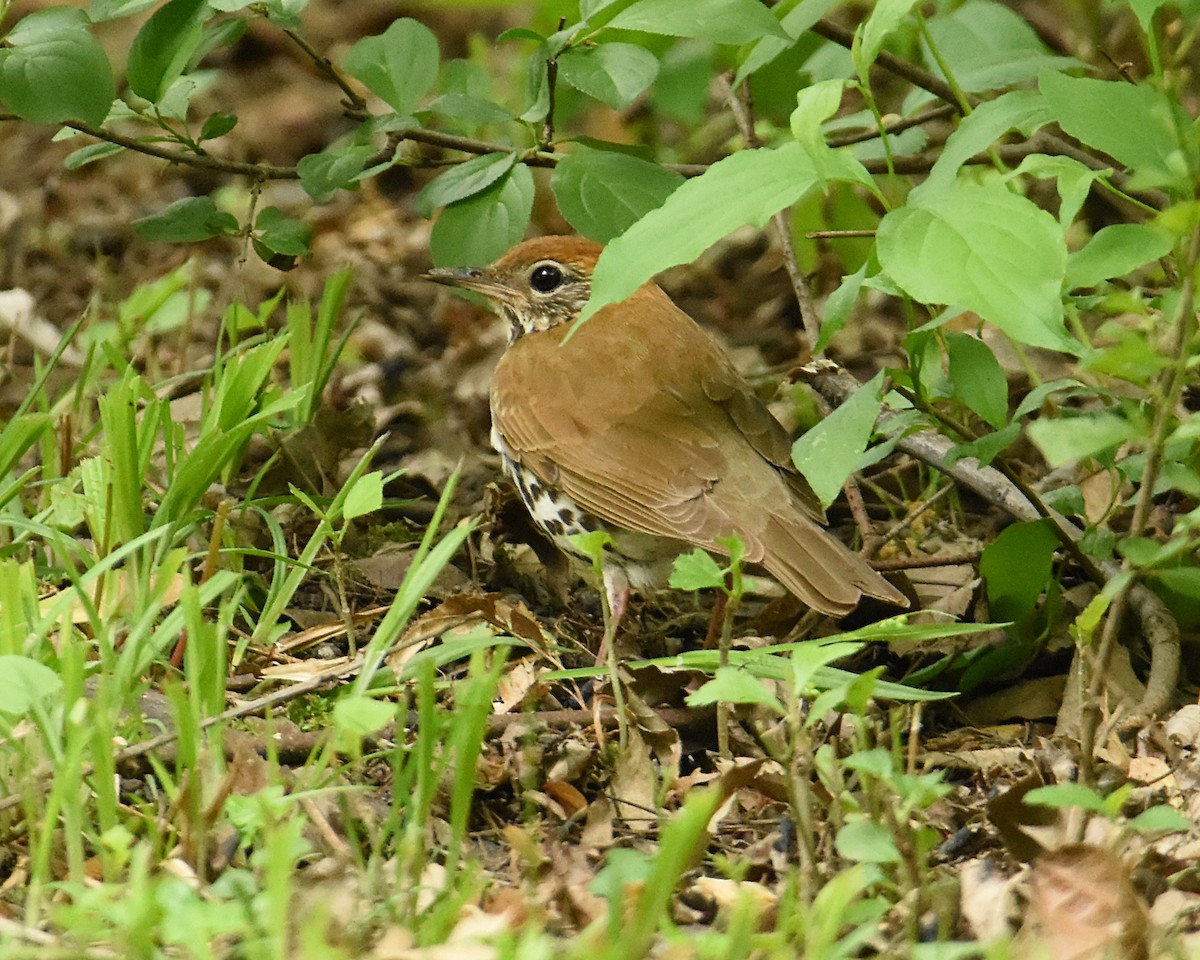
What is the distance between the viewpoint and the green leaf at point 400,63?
401 cm

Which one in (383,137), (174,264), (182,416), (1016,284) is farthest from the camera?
(174,264)

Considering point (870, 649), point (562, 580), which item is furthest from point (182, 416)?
point (870, 649)

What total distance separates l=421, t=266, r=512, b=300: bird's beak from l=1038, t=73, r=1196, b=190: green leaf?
2140 millimetres

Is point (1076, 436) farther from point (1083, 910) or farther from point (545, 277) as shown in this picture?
point (545, 277)

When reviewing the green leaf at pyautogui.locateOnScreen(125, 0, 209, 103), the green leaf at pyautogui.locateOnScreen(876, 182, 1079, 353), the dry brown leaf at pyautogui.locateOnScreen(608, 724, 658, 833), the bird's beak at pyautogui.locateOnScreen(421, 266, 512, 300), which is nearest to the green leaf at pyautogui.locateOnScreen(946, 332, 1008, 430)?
the green leaf at pyautogui.locateOnScreen(876, 182, 1079, 353)

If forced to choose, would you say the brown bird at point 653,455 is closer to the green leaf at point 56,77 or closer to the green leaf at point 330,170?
the green leaf at point 330,170

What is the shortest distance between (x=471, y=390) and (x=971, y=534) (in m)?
2.03

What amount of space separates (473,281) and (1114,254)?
2390mm

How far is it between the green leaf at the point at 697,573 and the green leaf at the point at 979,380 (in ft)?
2.41

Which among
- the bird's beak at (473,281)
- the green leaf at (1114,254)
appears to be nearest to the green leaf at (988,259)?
the green leaf at (1114,254)

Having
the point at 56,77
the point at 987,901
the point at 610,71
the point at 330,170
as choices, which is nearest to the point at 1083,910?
the point at 987,901

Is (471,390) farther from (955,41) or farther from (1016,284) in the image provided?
(1016,284)

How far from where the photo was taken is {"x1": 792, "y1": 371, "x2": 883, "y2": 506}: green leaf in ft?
9.82

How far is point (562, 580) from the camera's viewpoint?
4.41 metres
